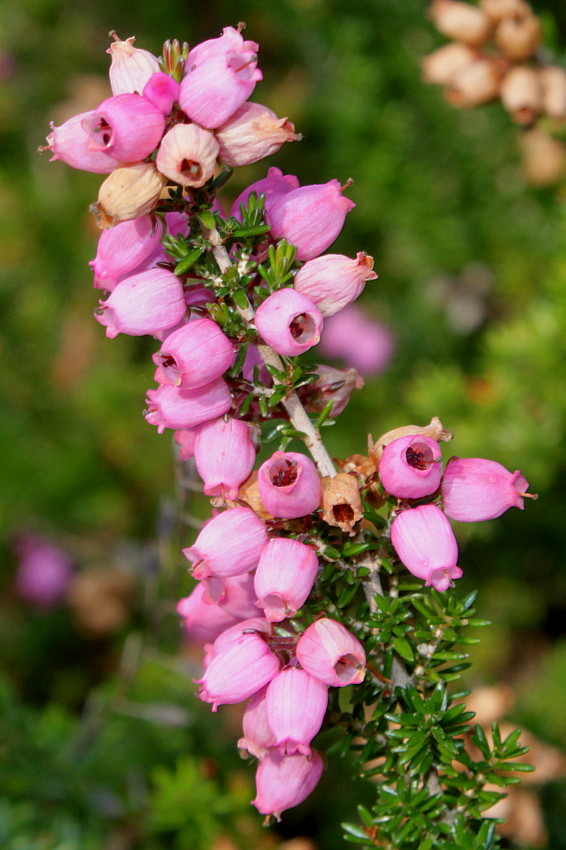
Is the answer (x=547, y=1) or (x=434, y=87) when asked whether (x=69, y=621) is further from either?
(x=547, y=1)

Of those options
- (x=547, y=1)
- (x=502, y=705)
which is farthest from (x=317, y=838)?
(x=547, y=1)

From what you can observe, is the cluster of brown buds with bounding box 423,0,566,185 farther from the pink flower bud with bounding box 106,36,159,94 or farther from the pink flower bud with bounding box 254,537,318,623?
the pink flower bud with bounding box 254,537,318,623

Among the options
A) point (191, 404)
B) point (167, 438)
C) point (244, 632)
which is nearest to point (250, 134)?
point (191, 404)

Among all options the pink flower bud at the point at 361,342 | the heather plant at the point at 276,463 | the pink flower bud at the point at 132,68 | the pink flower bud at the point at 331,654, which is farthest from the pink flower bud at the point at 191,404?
the pink flower bud at the point at 361,342

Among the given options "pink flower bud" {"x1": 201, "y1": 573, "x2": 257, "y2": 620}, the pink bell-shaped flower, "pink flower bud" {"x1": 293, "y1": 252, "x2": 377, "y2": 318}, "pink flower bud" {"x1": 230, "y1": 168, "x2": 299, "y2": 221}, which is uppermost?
"pink flower bud" {"x1": 230, "y1": 168, "x2": 299, "y2": 221}

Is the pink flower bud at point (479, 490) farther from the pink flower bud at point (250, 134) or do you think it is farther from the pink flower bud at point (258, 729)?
the pink flower bud at point (250, 134)

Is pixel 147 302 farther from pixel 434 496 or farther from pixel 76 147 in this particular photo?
pixel 434 496

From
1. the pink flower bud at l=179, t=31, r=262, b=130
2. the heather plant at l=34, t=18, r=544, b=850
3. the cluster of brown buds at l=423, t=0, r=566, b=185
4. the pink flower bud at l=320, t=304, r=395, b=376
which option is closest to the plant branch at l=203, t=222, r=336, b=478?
the heather plant at l=34, t=18, r=544, b=850
